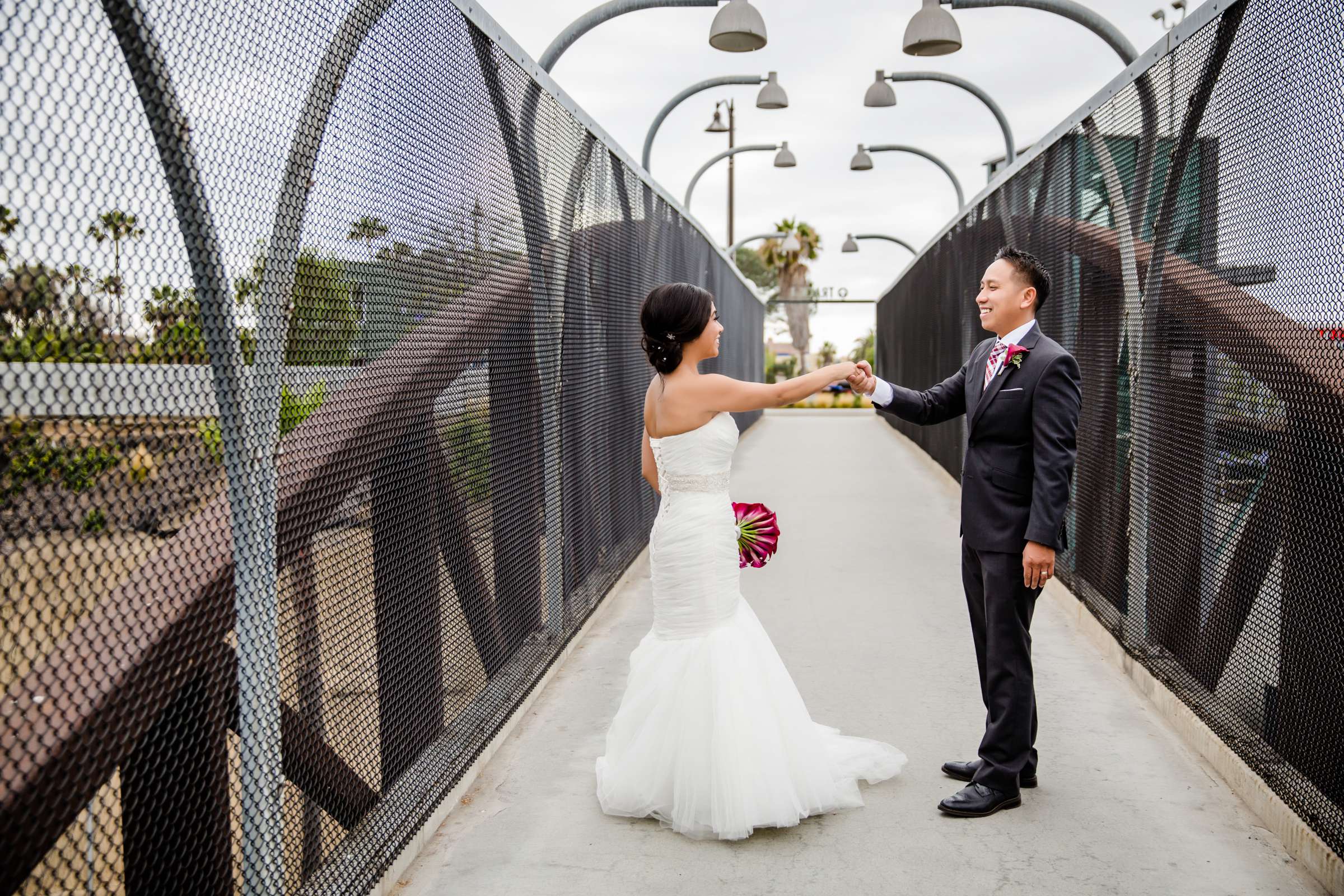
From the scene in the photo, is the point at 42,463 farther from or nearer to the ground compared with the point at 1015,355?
nearer to the ground

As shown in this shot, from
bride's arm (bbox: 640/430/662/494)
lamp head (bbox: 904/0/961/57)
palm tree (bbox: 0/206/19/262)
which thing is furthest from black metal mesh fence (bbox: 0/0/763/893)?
lamp head (bbox: 904/0/961/57)

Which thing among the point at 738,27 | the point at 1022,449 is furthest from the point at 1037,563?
the point at 738,27

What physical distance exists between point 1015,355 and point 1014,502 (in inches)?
20.2

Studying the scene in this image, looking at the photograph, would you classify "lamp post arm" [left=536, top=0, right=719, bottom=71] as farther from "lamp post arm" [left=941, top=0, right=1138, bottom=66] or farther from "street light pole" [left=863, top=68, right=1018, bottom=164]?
"street light pole" [left=863, top=68, right=1018, bottom=164]

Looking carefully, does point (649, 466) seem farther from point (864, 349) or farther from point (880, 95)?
point (864, 349)

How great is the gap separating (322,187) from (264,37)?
0.39 m

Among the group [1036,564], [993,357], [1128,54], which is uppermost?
[1128,54]

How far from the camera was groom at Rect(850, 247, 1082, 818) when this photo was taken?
3549 millimetres

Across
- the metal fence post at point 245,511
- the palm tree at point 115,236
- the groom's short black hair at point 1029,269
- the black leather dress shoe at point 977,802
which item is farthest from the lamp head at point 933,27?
the palm tree at point 115,236

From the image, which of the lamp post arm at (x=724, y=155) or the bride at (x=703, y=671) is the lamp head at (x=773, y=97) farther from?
the bride at (x=703, y=671)

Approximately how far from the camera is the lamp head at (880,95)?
13.9m

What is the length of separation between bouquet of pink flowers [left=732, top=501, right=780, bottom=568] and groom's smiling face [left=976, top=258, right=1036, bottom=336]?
44.5 inches

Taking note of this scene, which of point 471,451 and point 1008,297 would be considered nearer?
point 1008,297

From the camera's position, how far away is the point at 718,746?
11.6 ft
